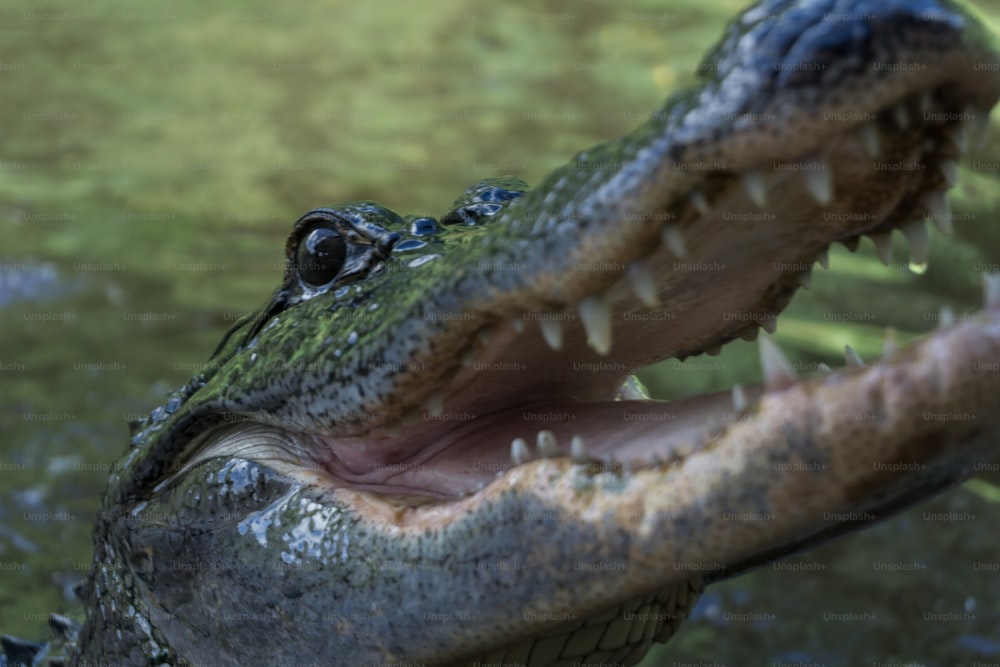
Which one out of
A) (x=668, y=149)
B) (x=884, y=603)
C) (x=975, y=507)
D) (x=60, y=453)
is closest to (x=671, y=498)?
(x=668, y=149)

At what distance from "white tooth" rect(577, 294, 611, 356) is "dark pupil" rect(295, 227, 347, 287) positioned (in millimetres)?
948

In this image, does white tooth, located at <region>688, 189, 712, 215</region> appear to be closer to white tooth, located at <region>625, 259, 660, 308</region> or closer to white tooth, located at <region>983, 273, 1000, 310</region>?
white tooth, located at <region>625, 259, 660, 308</region>

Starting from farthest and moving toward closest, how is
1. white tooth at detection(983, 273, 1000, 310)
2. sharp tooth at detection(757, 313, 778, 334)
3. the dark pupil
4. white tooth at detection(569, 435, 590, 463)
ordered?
the dark pupil → sharp tooth at detection(757, 313, 778, 334) → white tooth at detection(569, 435, 590, 463) → white tooth at detection(983, 273, 1000, 310)

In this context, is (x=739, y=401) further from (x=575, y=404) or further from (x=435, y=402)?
(x=575, y=404)

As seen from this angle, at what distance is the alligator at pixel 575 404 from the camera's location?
6.05ft

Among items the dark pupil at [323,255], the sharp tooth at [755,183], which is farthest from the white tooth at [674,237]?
the dark pupil at [323,255]

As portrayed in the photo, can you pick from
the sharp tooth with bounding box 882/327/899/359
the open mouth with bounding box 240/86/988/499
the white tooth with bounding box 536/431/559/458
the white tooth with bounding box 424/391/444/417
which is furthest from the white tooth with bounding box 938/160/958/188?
the white tooth with bounding box 424/391/444/417

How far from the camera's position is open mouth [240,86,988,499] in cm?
198

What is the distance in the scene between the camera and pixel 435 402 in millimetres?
2445

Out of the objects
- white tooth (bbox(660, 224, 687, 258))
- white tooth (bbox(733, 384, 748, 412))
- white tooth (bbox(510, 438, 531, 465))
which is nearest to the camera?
white tooth (bbox(733, 384, 748, 412))

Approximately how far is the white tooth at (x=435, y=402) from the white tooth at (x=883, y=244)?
955 mm

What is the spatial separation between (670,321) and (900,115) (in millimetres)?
842

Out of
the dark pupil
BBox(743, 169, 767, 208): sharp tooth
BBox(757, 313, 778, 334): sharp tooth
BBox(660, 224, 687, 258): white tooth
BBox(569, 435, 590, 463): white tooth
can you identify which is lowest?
BBox(569, 435, 590, 463): white tooth

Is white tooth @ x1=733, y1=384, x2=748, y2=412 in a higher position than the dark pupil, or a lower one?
lower
